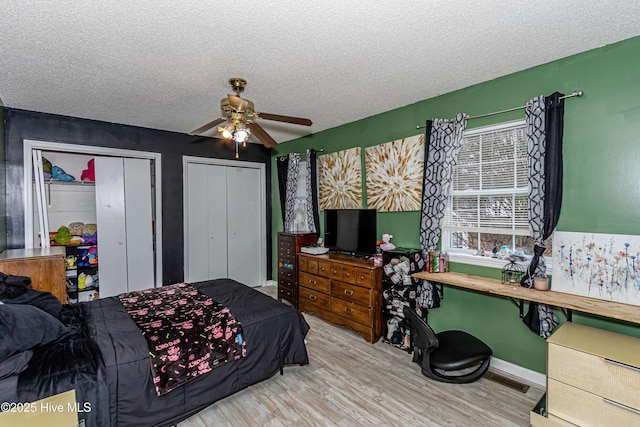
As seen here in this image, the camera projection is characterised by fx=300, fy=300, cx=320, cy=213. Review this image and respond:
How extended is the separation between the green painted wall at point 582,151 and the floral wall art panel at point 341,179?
4.60 ft

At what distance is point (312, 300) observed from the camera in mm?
4066

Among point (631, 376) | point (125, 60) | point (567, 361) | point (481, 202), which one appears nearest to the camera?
point (631, 376)

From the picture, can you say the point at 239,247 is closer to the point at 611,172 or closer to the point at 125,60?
the point at 125,60

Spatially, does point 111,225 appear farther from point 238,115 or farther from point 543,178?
point 543,178

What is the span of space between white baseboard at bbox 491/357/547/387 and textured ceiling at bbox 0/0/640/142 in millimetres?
2630

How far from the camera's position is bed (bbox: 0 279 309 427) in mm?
1718

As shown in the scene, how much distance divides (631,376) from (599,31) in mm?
2207

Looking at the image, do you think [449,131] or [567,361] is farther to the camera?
[449,131]

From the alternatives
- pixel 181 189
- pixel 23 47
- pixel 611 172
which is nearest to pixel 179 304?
pixel 23 47

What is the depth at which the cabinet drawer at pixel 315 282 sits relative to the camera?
12.6 ft

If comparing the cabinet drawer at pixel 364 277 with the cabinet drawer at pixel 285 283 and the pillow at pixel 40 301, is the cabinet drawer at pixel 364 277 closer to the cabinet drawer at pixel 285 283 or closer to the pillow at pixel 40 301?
the cabinet drawer at pixel 285 283

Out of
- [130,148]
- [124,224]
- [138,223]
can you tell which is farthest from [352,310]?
[130,148]

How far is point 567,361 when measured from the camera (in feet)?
6.31

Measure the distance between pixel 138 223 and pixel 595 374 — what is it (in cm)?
518
